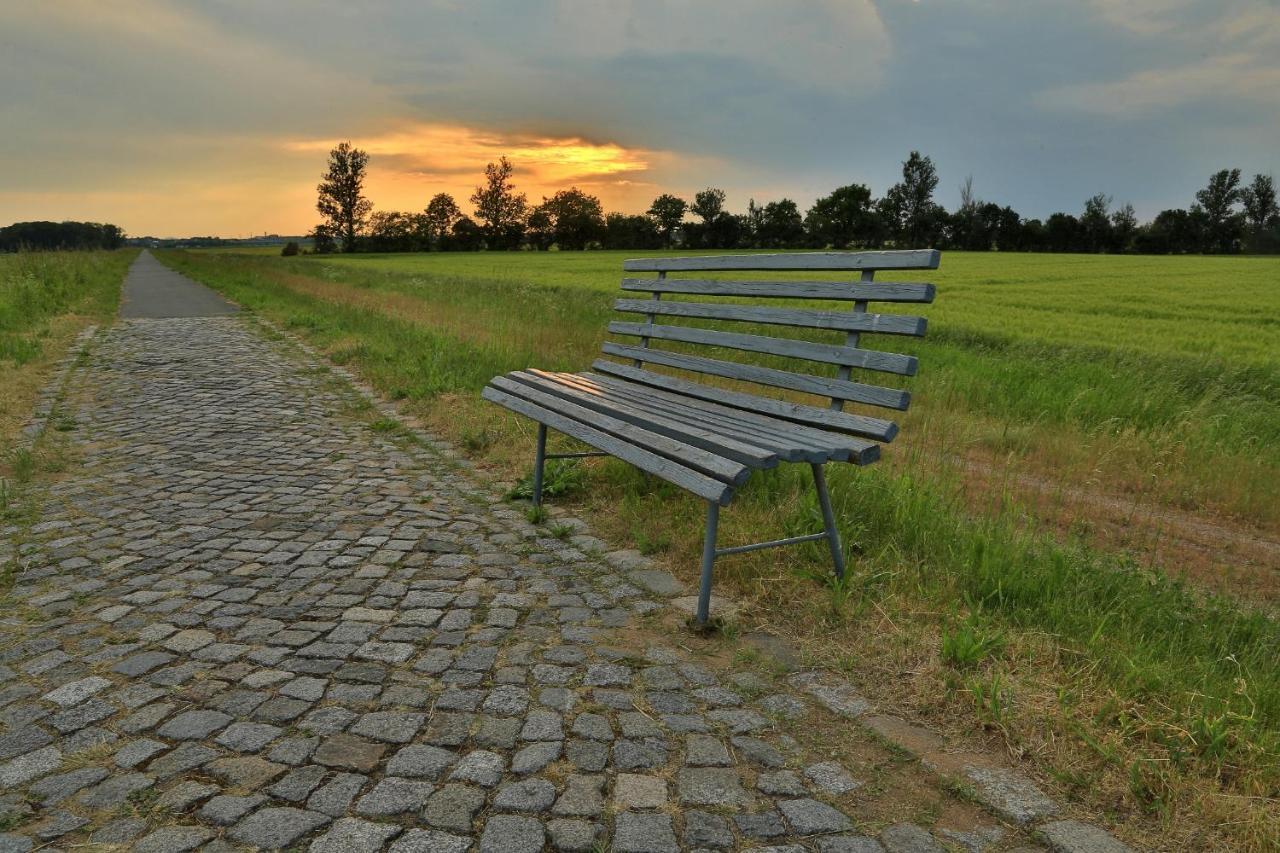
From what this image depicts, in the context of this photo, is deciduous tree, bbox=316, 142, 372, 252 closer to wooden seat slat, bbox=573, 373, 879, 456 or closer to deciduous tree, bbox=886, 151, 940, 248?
deciduous tree, bbox=886, 151, 940, 248

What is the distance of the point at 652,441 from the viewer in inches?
135

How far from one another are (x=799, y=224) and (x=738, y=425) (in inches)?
3260

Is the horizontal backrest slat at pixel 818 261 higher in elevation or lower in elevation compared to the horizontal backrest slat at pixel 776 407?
higher

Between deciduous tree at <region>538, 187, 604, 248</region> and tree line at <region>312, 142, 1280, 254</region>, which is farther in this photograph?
deciduous tree at <region>538, 187, 604, 248</region>

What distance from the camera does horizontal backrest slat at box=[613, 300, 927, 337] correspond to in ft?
10.9

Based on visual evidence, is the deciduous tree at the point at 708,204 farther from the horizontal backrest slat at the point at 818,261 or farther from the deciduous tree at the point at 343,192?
the horizontal backrest slat at the point at 818,261

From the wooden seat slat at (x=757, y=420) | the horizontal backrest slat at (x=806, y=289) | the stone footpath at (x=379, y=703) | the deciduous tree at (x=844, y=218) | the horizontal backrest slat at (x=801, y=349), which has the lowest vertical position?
the stone footpath at (x=379, y=703)

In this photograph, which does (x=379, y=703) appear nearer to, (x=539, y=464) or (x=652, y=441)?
(x=652, y=441)

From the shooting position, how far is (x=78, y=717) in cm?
255

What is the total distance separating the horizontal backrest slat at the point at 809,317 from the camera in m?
3.31

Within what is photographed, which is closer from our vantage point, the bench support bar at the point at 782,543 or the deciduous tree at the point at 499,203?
the bench support bar at the point at 782,543

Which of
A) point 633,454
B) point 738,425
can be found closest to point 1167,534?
point 738,425

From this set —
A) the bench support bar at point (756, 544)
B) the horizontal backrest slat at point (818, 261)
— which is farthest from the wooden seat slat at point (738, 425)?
the horizontal backrest slat at point (818, 261)

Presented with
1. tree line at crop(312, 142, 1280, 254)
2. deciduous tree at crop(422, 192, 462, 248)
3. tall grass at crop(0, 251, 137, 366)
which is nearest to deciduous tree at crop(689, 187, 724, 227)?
tree line at crop(312, 142, 1280, 254)
